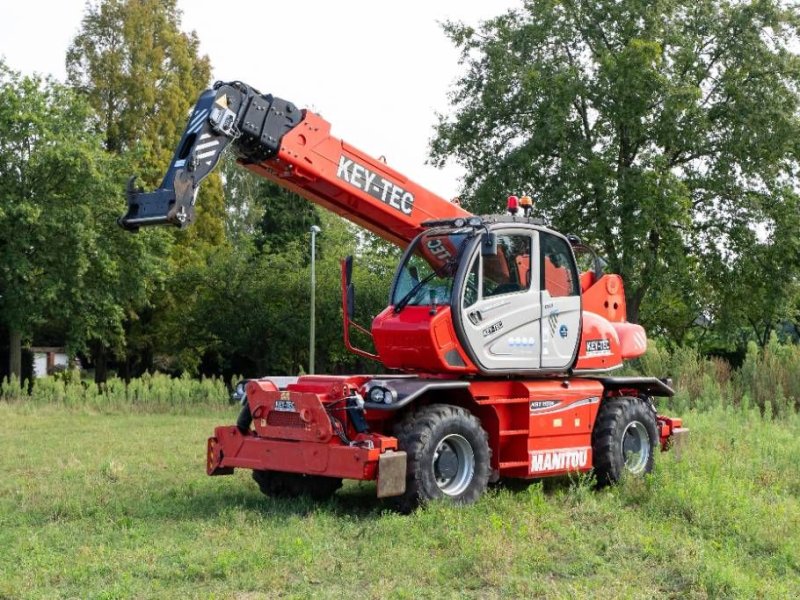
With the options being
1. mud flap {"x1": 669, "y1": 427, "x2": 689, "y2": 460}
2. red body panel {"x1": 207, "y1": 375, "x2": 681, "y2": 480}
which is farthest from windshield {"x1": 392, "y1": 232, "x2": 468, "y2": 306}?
mud flap {"x1": 669, "y1": 427, "x2": 689, "y2": 460}

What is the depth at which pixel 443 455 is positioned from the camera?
9.84m

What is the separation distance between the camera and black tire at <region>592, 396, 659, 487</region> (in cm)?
1133

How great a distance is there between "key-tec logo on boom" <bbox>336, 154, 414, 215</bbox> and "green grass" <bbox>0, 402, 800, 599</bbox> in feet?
10.4

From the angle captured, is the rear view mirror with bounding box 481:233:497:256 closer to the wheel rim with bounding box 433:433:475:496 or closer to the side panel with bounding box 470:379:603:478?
the side panel with bounding box 470:379:603:478

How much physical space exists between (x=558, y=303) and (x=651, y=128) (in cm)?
1761

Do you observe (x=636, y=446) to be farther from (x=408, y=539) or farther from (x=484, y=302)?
(x=408, y=539)

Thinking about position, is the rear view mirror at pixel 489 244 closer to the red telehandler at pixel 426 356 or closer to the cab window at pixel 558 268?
the red telehandler at pixel 426 356

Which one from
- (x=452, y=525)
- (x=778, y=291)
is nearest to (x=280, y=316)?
(x=778, y=291)

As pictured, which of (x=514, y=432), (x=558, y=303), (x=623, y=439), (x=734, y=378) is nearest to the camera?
(x=514, y=432)

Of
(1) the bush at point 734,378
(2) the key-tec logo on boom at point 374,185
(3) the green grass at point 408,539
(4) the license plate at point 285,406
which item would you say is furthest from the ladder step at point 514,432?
(1) the bush at point 734,378

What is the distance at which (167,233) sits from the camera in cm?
3456

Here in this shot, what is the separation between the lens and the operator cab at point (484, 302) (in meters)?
10.2

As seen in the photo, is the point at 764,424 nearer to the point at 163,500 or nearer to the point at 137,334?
the point at 163,500

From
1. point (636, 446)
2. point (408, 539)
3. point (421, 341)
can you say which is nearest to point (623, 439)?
point (636, 446)
